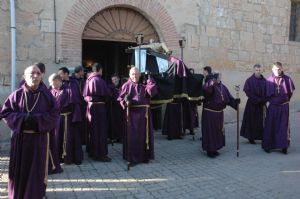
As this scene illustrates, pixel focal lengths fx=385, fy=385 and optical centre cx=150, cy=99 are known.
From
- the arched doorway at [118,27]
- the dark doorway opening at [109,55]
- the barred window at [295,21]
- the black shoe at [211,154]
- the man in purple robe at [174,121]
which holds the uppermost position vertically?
the barred window at [295,21]

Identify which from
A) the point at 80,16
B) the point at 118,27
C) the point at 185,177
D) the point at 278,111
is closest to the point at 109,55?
the point at 118,27

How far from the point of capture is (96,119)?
23.7 ft

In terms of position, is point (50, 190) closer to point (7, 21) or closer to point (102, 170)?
point (102, 170)

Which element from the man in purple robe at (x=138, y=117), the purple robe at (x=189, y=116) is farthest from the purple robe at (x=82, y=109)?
the purple robe at (x=189, y=116)

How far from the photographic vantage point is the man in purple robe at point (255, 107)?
8.81m

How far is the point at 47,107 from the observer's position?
15.3 feet

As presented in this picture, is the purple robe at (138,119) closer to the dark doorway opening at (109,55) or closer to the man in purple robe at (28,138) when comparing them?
the man in purple robe at (28,138)

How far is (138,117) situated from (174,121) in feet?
8.84

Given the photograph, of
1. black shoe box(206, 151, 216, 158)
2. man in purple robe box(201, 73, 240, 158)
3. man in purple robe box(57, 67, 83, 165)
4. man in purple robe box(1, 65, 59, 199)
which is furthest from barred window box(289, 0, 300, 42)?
man in purple robe box(1, 65, 59, 199)

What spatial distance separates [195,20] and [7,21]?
5.29m

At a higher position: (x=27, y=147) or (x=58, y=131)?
(x=27, y=147)

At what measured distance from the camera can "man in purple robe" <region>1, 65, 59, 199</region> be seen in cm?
450

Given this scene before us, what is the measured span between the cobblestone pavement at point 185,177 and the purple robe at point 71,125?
26cm

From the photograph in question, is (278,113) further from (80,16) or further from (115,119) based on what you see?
(80,16)
